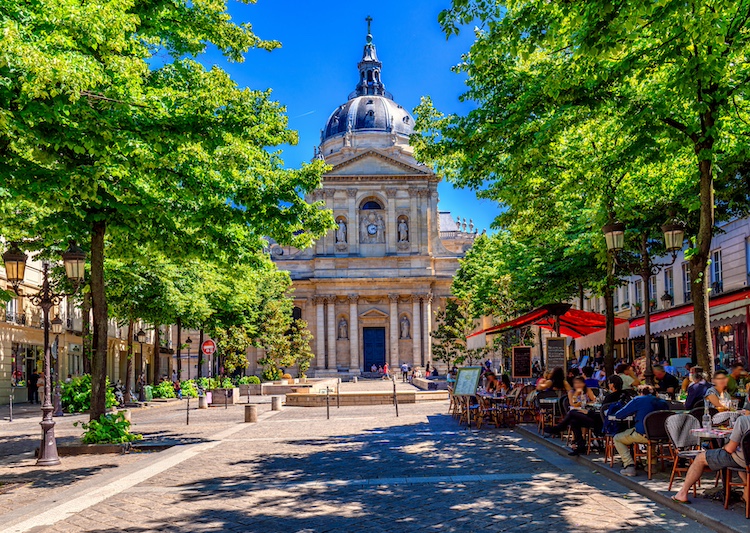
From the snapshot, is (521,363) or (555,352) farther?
(521,363)

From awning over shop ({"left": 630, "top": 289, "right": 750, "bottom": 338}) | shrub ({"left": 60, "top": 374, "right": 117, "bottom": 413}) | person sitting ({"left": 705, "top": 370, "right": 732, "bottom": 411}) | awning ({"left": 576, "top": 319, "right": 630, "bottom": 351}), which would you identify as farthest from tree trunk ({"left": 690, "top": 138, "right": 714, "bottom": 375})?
shrub ({"left": 60, "top": 374, "right": 117, "bottom": 413})

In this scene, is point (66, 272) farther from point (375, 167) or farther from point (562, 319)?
point (375, 167)

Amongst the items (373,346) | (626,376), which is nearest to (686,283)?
(626,376)

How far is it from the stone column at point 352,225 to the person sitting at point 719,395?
6396 centimetres

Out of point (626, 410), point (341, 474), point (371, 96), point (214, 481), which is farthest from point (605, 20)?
point (371, 96)

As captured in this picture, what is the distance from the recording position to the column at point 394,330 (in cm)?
7412

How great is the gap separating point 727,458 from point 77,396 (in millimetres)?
23310

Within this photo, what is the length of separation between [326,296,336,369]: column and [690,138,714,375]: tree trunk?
2466 inches

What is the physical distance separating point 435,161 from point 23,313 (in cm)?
2778

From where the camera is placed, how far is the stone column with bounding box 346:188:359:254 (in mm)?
74625

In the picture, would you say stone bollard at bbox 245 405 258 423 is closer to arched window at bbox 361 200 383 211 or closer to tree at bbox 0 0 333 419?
tree at bbox 0 0 333 419

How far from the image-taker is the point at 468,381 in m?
20.3

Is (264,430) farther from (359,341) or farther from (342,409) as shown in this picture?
(359,341)

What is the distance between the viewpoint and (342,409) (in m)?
28.2
